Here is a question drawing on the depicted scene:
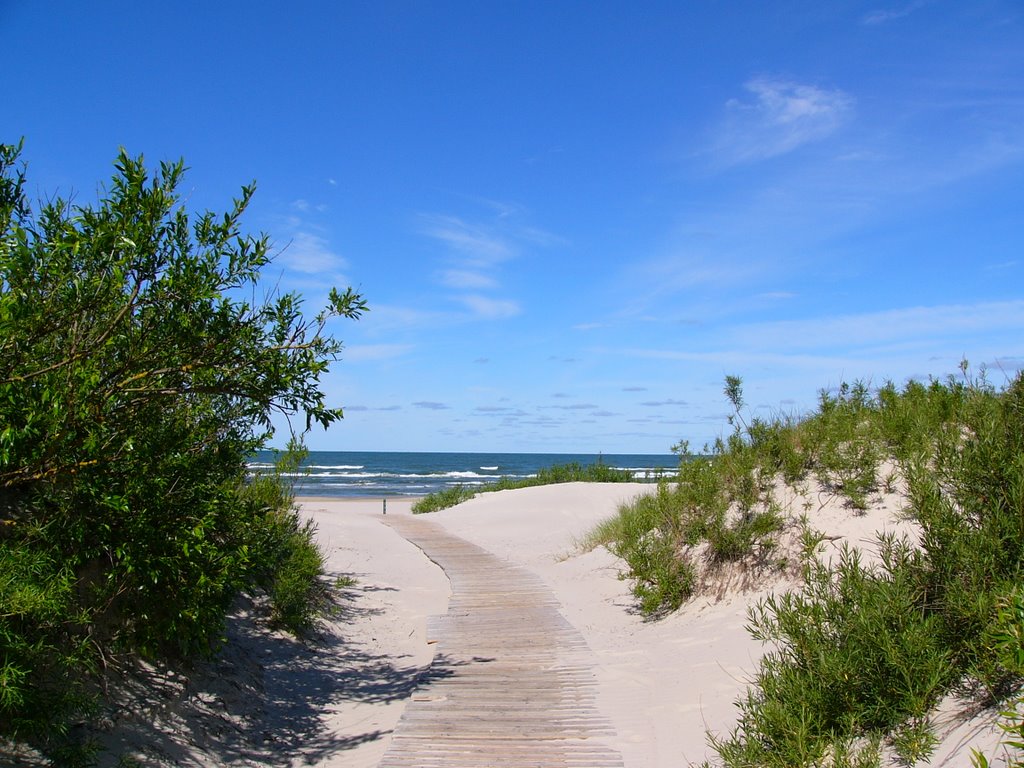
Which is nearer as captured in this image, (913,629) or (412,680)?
(913,629)

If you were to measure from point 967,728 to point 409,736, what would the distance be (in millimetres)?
4203

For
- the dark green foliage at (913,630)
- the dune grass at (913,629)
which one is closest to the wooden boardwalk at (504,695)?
the dune grass at (913,629)

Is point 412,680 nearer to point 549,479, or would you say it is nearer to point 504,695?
point 504,695

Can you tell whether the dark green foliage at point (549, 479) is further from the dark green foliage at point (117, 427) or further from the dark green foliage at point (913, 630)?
the dark green foliage at point (913, 630)

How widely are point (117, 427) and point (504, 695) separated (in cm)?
447

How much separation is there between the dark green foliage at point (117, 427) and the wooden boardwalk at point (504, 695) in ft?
7.17

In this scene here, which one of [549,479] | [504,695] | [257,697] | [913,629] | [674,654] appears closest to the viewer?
→ [913,629]

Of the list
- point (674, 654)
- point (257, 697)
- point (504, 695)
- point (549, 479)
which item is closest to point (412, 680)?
point (504, 695)

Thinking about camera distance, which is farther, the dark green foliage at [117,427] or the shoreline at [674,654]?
the shoreline at [674,654]

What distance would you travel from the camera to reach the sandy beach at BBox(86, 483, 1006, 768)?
5.27 meters

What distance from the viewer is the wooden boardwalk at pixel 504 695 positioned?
17.9 ft

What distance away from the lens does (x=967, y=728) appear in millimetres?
3523

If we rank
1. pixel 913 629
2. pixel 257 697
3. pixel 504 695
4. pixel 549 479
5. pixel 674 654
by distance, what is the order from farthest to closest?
1. pixel 549 479
2. pixel 674 654
3. pixel 504 695
4. pixel 257 697
5. pixel 913 629

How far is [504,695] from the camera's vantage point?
6.81 meters
